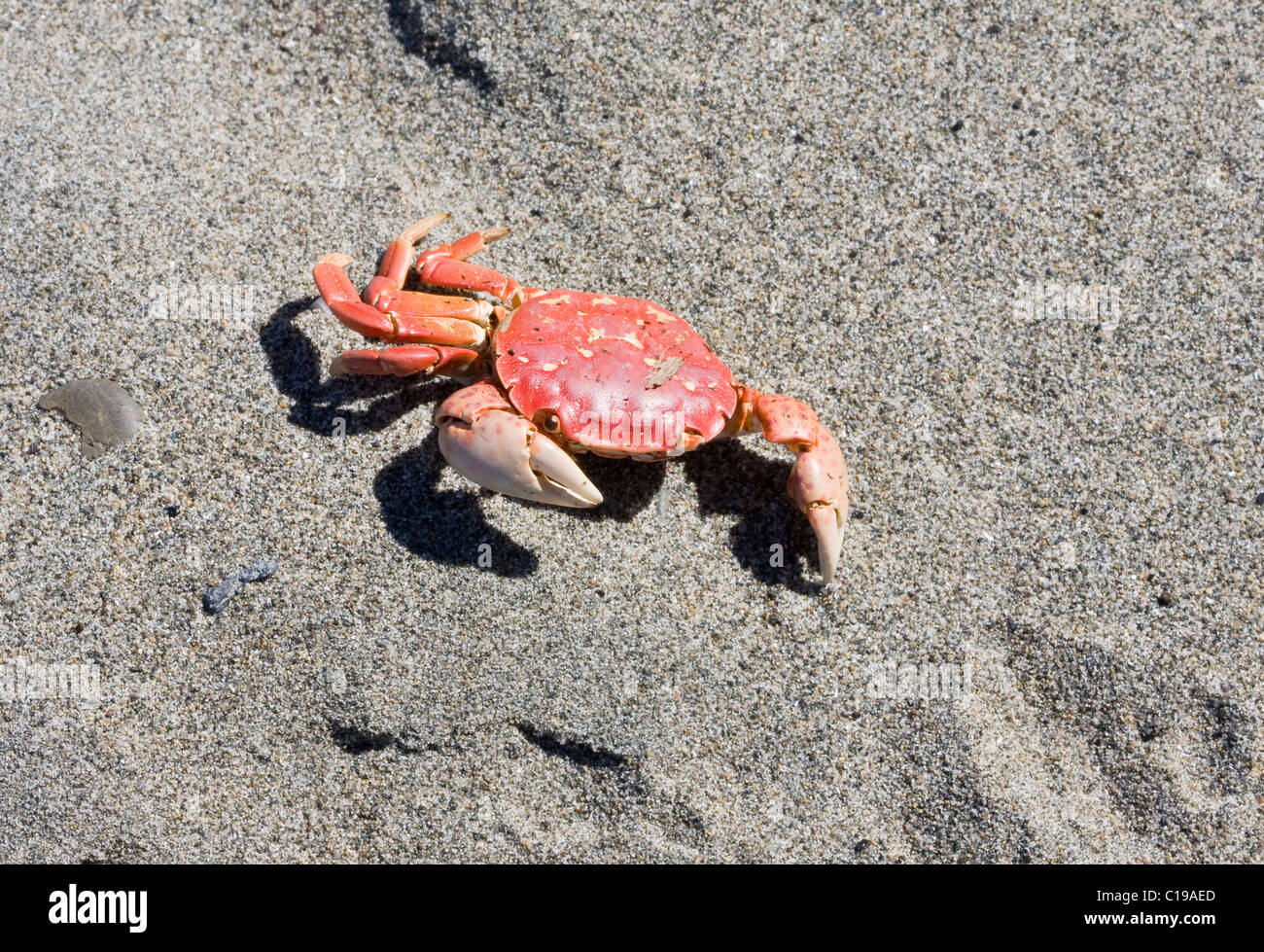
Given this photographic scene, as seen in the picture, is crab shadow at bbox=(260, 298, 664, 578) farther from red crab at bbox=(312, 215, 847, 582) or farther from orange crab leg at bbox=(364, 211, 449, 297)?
orange crab leg at bbox=(364, 211, 449, 297)

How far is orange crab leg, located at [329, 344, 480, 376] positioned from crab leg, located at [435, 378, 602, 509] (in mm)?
189

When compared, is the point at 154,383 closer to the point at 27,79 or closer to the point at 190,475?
the point at 190,475

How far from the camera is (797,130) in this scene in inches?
143

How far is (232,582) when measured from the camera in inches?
122

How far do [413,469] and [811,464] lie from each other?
1294 mm

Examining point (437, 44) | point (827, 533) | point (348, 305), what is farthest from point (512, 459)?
point (437, 44)

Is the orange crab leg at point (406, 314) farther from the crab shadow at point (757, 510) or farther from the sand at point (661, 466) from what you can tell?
the crab shadow at point (757, 510)

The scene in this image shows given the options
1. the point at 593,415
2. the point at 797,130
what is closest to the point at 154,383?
the point at 593,415

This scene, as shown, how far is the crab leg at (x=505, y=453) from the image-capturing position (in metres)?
2.84

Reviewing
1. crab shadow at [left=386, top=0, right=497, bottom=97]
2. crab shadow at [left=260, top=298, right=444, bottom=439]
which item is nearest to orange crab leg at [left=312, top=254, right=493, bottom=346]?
crab shadow at [left=260, top=298, right=444, bottom=439]

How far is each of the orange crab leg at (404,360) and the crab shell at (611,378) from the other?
16cm

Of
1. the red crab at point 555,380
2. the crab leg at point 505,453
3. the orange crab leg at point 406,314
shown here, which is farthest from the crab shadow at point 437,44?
the crab leg at point 505,453

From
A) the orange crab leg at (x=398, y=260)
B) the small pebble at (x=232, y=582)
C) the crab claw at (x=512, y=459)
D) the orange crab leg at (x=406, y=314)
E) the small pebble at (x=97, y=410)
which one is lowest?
the small pebble at (x=232, y=582)

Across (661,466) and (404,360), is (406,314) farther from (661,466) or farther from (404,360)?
(661,466)
